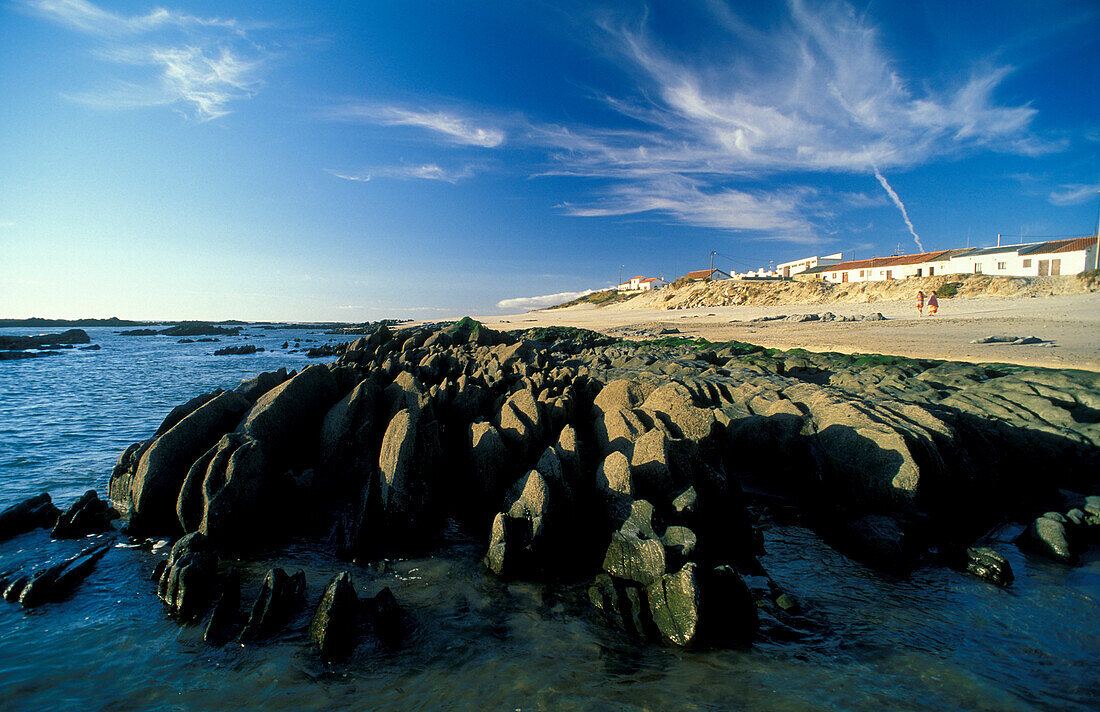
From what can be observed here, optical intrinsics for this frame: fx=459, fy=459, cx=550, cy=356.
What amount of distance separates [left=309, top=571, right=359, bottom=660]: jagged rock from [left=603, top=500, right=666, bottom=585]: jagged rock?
2280 millimetres

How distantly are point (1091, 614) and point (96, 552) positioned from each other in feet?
32.1

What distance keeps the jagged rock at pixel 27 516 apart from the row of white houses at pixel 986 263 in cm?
5856

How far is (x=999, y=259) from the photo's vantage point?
4338 cm

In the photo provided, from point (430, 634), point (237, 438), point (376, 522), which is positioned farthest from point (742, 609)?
point (237, 438)

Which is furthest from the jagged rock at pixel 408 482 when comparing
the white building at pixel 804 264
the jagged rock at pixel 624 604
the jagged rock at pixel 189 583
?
the white building at pixel 804 264

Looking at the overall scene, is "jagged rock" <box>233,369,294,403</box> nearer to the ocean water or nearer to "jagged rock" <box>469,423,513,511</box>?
the ocean water

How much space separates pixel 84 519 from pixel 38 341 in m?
67.9

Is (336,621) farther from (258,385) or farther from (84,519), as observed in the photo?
(258,385)

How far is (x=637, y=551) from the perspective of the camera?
164 inches

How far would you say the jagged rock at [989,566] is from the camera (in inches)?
175

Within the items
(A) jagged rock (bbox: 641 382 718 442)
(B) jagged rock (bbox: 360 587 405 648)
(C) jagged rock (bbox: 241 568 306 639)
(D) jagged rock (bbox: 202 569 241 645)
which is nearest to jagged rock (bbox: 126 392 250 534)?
(D) jagged rock (bbox: 202 569 241 645)

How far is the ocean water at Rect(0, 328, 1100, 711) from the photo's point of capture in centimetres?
316

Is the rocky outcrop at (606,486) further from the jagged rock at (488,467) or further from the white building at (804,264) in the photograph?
the white building at (804,264)

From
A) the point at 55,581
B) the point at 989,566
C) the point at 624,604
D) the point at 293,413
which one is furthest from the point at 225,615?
the point at 989,566
